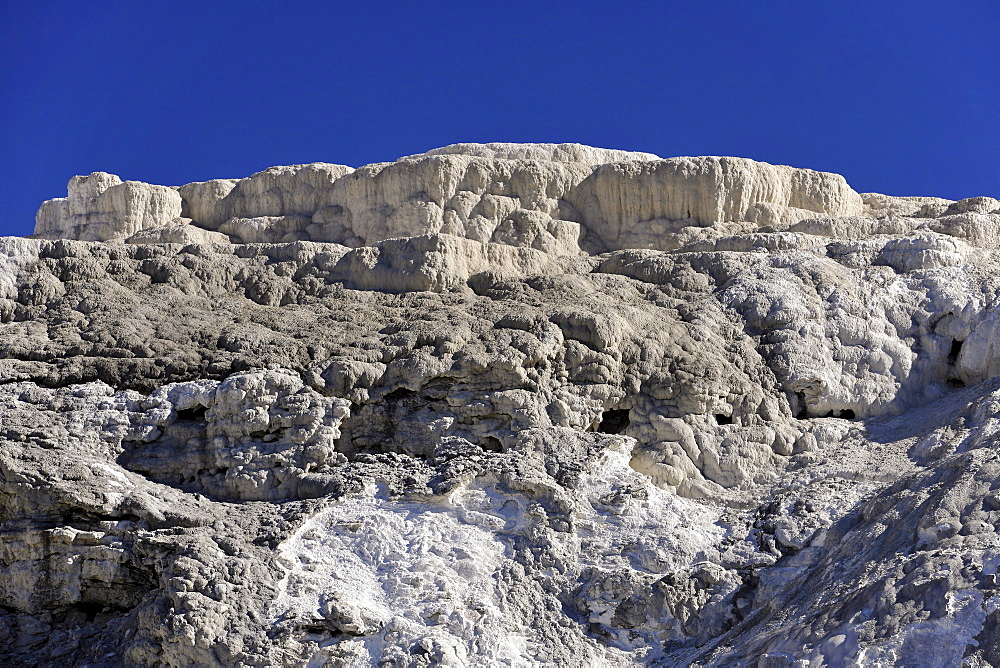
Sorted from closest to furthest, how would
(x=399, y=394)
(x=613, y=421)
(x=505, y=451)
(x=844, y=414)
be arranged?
1. (x=505, y=451)
2. (x=399, y=394)
3. (x=613, y=421)
4. (x=844, y=414)

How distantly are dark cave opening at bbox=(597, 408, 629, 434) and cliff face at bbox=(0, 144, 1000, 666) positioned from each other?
7 centimetres

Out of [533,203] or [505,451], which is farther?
[533,203]

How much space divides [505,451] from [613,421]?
5.51ft

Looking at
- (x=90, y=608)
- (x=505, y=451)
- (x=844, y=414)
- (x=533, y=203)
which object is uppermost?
(x=533, y=203)

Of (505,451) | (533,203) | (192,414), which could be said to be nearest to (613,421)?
(505,451)

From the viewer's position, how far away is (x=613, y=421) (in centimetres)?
1357

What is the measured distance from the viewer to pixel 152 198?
20.7 metres

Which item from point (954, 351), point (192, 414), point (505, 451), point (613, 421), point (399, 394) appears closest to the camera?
point (505, 451)

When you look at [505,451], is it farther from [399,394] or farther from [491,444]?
[399,394]

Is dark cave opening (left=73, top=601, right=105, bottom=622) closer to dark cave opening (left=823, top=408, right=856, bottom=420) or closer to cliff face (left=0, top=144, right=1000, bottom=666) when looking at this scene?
cliff face (left=0, top=144, right=1000, bottom=666)

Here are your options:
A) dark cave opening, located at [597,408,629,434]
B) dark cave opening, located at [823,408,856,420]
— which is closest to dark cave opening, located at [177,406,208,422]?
dark cave opening, located at [597,408,629,434]

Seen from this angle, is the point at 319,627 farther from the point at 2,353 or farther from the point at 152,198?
the point at 152,198

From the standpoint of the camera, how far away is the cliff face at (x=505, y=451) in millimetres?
10445

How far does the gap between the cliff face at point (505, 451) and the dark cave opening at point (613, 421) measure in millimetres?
73
